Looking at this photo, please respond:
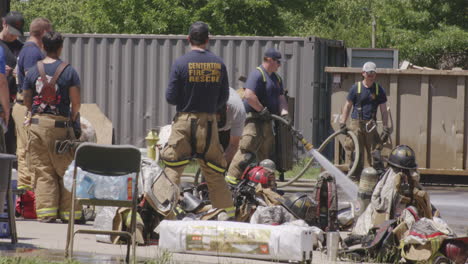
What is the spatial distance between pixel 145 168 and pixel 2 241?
1.44 meters

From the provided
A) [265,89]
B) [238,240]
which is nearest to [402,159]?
[238,240]

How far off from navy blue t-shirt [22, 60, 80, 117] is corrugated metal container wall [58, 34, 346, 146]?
388 inches

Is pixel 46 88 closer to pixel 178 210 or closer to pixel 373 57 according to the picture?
pixel 178 210

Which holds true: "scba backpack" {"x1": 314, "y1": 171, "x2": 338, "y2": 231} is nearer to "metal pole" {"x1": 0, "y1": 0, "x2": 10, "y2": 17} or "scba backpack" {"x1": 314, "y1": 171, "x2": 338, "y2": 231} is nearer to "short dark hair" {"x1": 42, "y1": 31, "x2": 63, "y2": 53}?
"short dark hair" {"x1": 42, "y1": 31, "x2": 63, "y2": 53}

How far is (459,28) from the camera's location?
118 feet

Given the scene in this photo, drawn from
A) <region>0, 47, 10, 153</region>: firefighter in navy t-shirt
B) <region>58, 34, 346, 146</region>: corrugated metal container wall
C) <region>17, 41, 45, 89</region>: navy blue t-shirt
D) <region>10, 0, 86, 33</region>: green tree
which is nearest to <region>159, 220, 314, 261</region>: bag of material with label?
<region>0, 47, 10, 153</region>: firefighter in navy t-shirt

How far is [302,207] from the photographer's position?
31.1 ft

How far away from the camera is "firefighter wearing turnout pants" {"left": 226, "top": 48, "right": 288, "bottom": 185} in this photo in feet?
39.9

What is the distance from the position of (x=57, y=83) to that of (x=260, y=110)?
3.24 meters

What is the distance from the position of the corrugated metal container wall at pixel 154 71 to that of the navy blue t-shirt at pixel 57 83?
9.85 m

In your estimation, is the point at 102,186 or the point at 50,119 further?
the point at 50,119

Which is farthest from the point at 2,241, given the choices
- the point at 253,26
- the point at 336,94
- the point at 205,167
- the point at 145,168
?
the point at 253,26

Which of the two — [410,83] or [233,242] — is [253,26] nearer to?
[410,83]

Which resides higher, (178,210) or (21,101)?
(21,101)
